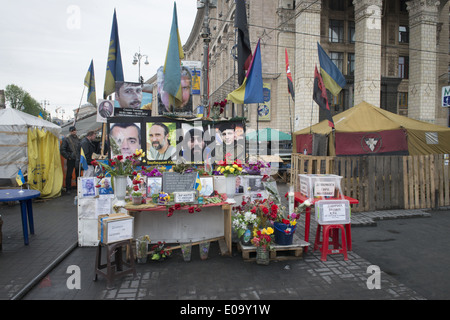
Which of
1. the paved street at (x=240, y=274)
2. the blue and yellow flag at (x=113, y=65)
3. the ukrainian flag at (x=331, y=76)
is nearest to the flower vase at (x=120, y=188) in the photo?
the paved street at (x=240, y=274)

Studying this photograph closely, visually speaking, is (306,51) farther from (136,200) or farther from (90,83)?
(136,200)

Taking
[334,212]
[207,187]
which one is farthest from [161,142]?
[334,212]

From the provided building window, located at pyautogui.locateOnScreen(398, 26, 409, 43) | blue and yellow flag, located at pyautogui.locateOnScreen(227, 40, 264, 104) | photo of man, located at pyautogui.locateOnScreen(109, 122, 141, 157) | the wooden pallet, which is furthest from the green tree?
the wooden pallet

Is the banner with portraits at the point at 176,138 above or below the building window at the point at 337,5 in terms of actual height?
below

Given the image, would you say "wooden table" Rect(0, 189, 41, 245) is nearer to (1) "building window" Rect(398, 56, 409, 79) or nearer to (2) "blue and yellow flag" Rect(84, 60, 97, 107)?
(2) "blue and yellow flag" Rect(84, 60, 97, 107)

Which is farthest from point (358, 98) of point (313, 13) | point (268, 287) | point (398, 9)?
point (268, 287)

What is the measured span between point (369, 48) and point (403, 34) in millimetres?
9753

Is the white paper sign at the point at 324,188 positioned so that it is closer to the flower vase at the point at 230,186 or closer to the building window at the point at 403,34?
the flower vase at the point at 230,186

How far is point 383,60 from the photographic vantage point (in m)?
28.7

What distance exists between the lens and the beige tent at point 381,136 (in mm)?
10651

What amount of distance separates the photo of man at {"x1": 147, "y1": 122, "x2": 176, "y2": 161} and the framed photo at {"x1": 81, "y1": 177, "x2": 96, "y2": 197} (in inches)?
72.4

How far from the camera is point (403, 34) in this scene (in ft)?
95.8

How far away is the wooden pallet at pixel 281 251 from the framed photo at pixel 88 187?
3.31m

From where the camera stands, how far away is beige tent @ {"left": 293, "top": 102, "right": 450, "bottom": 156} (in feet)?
34.9
